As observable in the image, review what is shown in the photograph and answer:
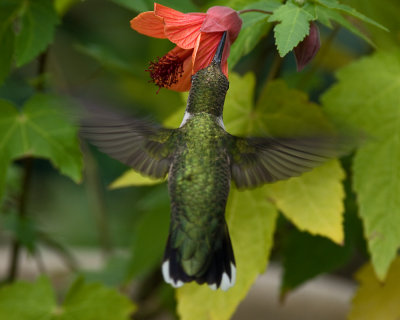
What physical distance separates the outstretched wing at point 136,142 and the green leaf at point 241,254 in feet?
0.50

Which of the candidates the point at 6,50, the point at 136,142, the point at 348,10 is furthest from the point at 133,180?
the point at 348,10

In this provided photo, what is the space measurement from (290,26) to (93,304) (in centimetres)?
61

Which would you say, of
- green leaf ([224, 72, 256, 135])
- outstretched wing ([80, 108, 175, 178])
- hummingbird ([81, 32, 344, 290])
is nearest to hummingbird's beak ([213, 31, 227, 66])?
hummingbird ([81, 32, 344, 290])

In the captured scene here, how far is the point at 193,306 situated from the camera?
0.73m

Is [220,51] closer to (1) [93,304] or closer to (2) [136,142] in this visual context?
(2) [136,142]

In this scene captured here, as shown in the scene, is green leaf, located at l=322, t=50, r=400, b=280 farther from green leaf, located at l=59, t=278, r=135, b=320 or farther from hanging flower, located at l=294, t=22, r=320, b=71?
green leaf, located at l=59, t=278, r=135, b=320

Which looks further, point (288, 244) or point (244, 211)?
point (288, 244)

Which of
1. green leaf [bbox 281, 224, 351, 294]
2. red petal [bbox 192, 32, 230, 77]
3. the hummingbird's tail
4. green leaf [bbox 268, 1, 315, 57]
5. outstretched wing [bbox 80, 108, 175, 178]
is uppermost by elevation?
green leaf [bbox 268, 1, 315, 57]

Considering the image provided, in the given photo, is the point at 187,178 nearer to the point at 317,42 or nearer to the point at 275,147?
the point at 275,147

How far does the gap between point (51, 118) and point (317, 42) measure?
0.44 meters

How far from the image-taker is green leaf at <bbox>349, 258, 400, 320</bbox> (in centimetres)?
91

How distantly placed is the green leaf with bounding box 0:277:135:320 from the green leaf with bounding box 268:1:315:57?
57 cm

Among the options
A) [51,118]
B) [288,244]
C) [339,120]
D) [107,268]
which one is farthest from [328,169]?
[107,268]

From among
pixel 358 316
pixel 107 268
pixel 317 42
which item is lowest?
pixel 107 268
